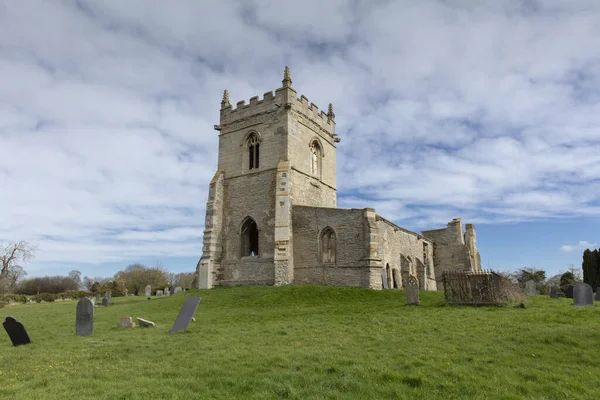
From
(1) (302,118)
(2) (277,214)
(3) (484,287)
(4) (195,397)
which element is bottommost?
(4) (195,397)

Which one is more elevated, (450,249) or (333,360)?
(450,249)

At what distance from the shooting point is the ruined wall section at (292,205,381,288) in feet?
68.1

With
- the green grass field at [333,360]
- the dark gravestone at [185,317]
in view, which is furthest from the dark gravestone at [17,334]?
the dark gravestone at [185,317]

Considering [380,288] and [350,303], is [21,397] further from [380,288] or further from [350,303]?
[380,288]

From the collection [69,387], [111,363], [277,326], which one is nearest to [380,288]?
[277,326]

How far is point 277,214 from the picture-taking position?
2227 cm

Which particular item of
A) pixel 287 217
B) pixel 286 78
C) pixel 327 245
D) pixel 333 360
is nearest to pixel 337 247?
pixel 327 245

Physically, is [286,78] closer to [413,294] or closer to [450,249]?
[413,294]

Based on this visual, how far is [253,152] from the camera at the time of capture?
25359 millimetres

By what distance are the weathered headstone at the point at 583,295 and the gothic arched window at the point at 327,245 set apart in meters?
11.0

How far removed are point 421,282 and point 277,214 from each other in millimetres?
11231

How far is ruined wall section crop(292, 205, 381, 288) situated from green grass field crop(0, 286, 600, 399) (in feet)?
27.8

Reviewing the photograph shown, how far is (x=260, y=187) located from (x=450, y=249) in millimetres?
16703

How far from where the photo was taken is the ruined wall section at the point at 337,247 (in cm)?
2075
